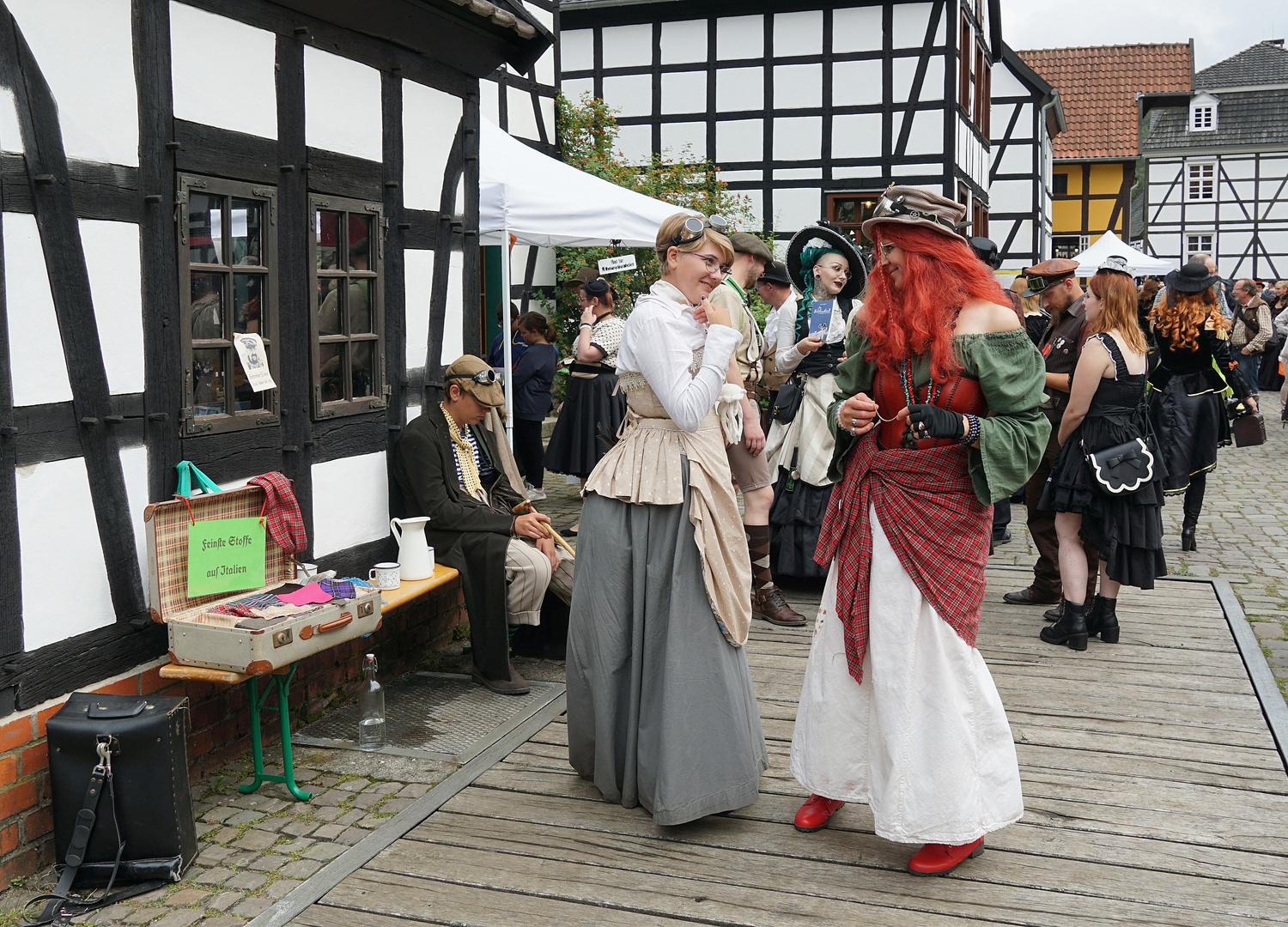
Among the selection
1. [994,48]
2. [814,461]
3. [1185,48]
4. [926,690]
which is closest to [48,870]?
[926,690]

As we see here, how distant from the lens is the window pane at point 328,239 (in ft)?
16.4

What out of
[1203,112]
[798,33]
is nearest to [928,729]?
[798,33]

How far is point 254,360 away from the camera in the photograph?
450cm

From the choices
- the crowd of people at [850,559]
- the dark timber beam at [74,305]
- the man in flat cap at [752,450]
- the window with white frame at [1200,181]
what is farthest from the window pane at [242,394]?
the window with white frame at [1200,181]

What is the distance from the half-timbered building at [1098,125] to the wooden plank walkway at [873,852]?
3268 centimetres

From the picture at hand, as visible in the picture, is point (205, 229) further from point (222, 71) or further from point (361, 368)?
point (361, 368)

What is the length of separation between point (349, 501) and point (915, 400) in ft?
8.94

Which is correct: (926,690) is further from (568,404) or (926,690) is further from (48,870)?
(568,404)

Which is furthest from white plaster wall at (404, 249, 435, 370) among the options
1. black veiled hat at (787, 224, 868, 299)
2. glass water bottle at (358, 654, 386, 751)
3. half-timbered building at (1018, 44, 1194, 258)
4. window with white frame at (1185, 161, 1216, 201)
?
window with white frame at (1185, 161, 1216, 201)

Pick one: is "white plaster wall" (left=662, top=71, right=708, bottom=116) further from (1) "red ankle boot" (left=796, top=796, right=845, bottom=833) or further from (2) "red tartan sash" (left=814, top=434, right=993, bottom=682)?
(1) "red ankle boot" (left=796, top=796, right=845, bottom=833)

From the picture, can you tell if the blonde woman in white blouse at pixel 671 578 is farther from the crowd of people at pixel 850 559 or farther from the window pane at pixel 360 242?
the window pane at pixel 360 242

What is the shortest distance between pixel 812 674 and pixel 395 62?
345cm

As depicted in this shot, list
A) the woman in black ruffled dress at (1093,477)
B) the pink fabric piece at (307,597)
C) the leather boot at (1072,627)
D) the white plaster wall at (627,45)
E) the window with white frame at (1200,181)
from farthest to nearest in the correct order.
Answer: the window with white frame at (1200,181), the white plaster wall at (627,45), the leather boot at (1072,627), the woman in black ruffled dress at (1093,477), the pink fabric piece at (307,597)

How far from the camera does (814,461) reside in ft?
22.5
